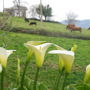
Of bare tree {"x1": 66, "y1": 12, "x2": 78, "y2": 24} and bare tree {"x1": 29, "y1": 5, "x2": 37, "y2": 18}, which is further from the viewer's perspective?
bare tree {"x1": 66, "y1": 12, "x2": 78, "y2": 24}

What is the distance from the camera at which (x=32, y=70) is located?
6.22 m

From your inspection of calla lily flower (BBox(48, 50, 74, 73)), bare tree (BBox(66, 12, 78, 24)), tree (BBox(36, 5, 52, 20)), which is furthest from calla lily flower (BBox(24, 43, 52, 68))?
bare tree (BBox(66, 12, 78, 24))

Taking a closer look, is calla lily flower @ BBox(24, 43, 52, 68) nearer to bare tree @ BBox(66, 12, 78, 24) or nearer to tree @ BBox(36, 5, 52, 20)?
tree @ BBox(36, 5, 52, 20)

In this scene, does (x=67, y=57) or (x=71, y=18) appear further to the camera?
(x=71, y=18)

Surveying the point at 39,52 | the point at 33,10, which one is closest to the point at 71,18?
the point at 33,10

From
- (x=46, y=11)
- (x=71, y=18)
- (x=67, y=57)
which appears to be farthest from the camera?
(x=71, y=18)

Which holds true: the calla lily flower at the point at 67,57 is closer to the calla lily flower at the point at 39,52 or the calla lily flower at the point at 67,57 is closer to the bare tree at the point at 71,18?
the calla lily flower at the point at 39,52

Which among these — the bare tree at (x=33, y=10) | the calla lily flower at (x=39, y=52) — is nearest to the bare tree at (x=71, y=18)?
the bare tree at (x=33, y=10)

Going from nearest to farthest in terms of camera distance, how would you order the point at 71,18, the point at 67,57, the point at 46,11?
the point at 67,57
the point at 46,11
the point at 71,18

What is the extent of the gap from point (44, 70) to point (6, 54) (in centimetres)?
559

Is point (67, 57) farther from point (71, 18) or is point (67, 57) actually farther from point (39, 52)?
point (71, 18)

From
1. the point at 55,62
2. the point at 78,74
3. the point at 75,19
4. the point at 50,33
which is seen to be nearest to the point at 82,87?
the point at 78,74

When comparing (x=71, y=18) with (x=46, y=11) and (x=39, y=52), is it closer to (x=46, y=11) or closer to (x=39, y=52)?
(x=46, y=11)

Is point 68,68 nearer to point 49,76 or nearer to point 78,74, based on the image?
point 49,76
